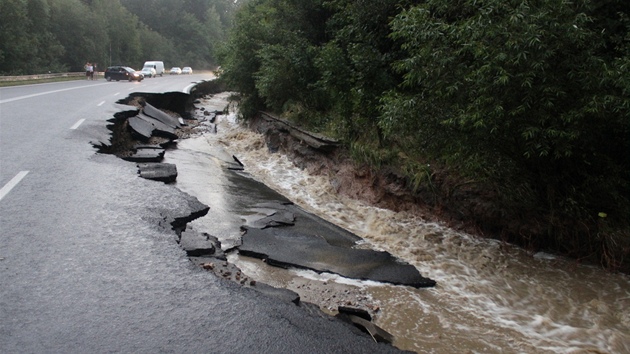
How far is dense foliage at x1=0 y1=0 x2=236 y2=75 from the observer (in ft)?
127

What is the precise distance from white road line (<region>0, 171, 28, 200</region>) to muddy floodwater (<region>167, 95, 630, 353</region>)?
2560mm

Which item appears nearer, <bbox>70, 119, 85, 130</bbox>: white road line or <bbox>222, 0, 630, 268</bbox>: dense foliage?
<bbox>222, 0, 630, 268</bbox>: dense foliage

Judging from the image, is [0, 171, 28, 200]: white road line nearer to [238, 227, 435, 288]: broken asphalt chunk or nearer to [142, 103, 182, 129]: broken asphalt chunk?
[238, 227, 435, 288]: broken asphalt chunk

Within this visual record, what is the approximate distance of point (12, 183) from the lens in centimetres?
677

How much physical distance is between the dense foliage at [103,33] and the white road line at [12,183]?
57.5ft

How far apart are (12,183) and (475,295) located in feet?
21.8

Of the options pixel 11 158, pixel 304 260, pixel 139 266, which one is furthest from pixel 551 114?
pixel 11 158

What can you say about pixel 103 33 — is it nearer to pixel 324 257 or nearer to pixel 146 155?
pixel 146 155

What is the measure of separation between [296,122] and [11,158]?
8077 millimetres

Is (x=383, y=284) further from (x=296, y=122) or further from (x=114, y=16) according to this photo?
(x=114, y=16)

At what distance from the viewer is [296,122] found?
1455 centimetres

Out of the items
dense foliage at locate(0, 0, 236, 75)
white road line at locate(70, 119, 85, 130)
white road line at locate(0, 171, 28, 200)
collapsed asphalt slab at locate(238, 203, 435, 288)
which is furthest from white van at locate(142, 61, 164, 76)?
collapsed asphalt slab at locate(238, 203, 435, 288)

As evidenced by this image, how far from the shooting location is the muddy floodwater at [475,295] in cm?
488

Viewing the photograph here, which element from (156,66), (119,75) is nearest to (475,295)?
(119,75)
